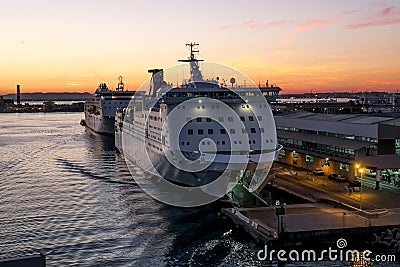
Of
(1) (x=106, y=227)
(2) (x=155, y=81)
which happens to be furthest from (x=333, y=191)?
(2) (x=155, y=81)

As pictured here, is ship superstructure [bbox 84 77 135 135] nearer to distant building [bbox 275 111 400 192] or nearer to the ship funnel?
the ship funnel

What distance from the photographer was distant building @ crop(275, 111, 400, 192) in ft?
68.5

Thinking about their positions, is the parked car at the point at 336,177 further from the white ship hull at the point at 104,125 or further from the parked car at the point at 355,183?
the white ship hull at the point at 104,125

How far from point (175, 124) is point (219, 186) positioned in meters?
3.27

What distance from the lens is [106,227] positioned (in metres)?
16.7

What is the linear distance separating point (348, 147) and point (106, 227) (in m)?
12.2

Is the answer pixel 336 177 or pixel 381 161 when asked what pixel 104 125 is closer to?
pixel 336 177

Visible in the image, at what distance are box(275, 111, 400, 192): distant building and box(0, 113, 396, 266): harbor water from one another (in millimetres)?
7252

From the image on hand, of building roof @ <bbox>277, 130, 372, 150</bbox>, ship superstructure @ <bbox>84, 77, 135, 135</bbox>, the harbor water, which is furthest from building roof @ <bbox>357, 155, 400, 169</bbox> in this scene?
ship superstructure @ <bbox>84, 77, 135, 135</bbox>

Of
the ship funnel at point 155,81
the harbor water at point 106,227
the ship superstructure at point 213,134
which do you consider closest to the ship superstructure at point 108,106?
the ship funnel at point 155,81

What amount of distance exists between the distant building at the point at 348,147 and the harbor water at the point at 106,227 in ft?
23.8

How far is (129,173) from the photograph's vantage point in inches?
1099

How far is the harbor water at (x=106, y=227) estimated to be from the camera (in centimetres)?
1395

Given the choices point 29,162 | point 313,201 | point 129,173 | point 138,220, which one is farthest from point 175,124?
point 29,162
